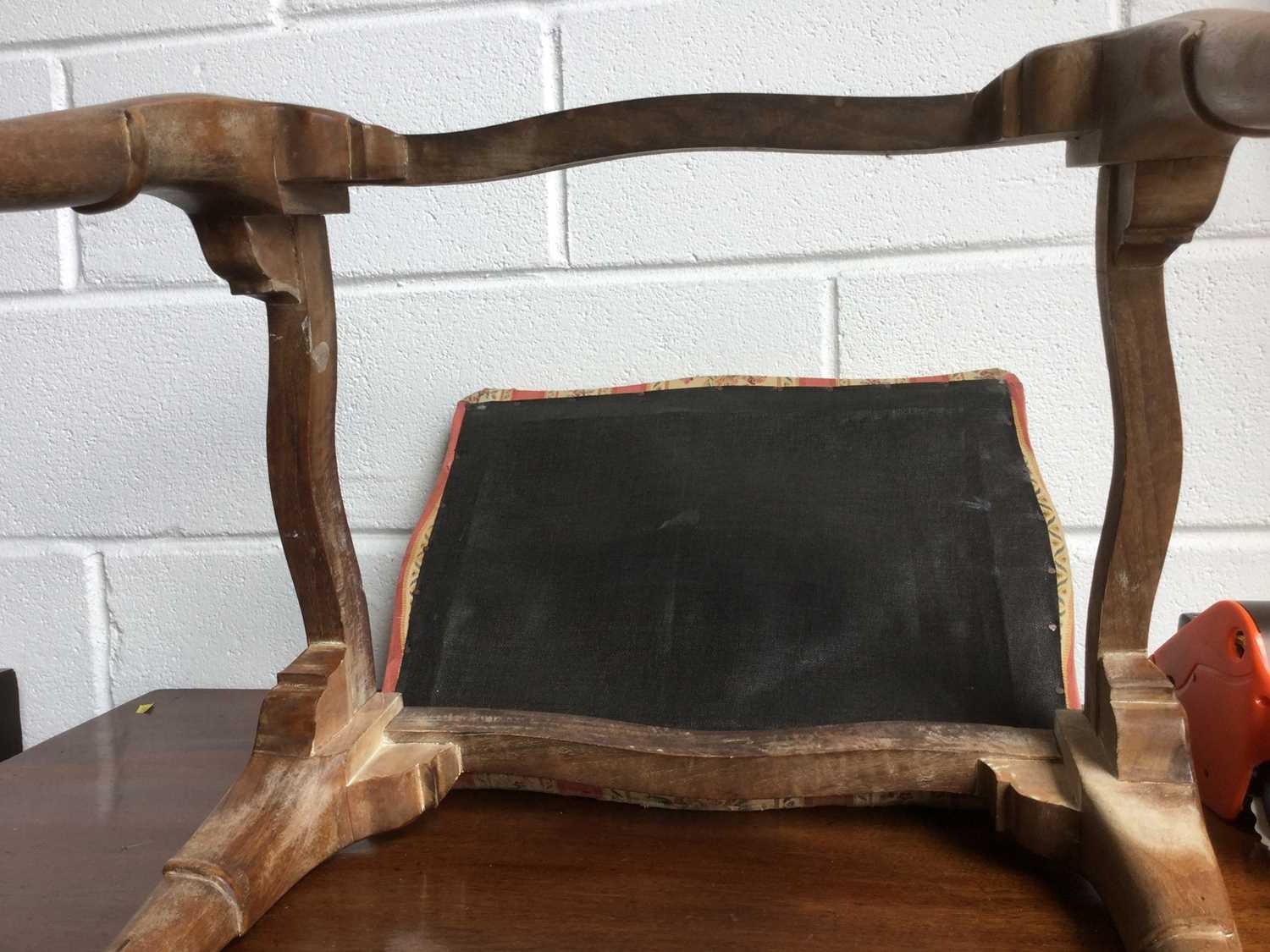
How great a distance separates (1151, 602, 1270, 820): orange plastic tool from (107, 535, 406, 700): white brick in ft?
2.26

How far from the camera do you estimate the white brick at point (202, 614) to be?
101 cm

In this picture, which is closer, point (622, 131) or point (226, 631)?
point (622, 131)

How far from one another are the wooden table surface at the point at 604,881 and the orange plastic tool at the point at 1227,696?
32 mm

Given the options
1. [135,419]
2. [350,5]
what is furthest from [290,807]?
[350,5]

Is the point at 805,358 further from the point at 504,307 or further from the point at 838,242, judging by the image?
the point at 504,307

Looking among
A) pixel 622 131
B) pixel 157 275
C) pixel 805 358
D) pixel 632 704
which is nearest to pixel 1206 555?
pixel 805 358

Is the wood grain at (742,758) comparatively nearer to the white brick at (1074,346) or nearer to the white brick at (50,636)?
the white brick at (1074,346)

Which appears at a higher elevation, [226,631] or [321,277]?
[321,277]

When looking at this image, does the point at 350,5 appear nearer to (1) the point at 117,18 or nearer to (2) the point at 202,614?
(1) the point at 117,18

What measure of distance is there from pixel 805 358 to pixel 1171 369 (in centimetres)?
38

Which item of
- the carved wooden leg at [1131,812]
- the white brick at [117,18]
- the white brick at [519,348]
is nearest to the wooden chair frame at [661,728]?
the carved wooden leg at [1131,812]

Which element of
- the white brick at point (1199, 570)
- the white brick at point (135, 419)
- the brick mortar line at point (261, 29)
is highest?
the brick mortar line at point (261, 29)

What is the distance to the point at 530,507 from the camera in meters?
0.84

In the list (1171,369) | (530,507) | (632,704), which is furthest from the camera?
(530,507)
